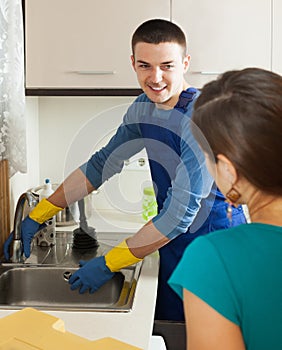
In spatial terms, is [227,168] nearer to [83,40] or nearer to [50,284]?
[50,284]

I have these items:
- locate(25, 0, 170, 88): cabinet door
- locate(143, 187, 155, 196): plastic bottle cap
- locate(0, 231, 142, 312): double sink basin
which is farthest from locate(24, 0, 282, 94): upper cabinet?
locate(0, 231, 142, 312): double sink basin

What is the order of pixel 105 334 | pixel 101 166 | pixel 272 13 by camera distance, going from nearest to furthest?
pixel 105 334 → pixel 101 166 → pixel 272 13

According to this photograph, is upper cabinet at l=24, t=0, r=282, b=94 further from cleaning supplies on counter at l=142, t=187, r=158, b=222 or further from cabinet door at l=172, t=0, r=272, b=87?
cleaning supplies on counter at l=142, t=187, r=158, b=222

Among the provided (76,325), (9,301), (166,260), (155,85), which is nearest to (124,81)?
(155,85)

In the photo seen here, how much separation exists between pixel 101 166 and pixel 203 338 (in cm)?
118

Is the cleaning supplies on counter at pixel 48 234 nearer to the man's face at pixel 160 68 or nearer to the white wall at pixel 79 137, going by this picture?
the white wall at pixel 79 137

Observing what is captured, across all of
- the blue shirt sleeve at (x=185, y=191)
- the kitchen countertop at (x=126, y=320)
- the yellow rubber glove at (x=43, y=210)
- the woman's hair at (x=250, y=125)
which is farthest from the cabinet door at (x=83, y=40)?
the woman's hair at (x=250, y=125)

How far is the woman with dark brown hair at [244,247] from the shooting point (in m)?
0.87

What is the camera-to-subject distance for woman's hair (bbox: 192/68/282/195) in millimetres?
871

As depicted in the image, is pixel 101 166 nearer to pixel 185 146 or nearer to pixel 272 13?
pixel 185 146

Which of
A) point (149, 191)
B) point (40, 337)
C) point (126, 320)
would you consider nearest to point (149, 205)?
point (149, 191)

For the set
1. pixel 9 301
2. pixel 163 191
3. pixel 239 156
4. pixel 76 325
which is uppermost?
pixel 239 156

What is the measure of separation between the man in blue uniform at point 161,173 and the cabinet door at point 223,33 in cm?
32

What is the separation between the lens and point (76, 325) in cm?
140
